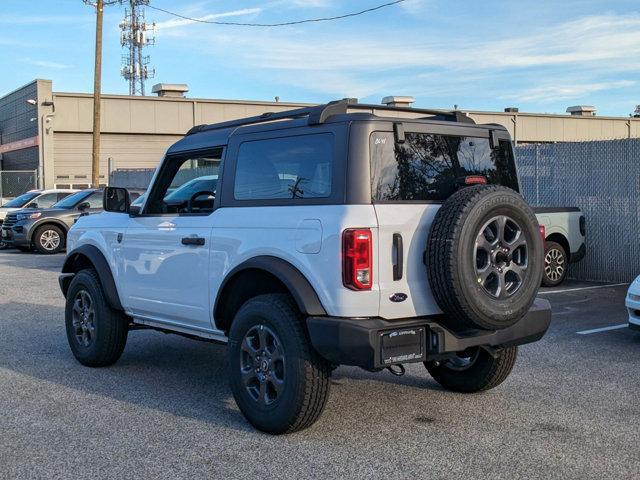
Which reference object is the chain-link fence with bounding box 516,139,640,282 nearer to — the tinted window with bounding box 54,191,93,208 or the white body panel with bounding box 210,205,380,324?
the white body panel with bounding box 210,205,380,324

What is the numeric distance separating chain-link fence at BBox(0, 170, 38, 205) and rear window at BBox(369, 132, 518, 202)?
98.9 ft

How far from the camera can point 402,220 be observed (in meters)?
4.74

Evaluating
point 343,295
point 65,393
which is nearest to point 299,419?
point 343,295

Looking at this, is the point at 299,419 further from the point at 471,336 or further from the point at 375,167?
the point at 375,167

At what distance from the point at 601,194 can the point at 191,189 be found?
9.03 metres

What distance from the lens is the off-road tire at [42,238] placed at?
64.0 ft

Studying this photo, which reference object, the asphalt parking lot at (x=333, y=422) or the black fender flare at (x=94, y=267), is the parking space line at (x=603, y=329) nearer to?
the asphalt parking lot at (x=333, y=422)

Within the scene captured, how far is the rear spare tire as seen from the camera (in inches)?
181

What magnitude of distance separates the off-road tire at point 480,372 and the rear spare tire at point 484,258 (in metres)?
0.90

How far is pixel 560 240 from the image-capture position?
41.8 ft

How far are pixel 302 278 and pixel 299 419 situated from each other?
89 cm

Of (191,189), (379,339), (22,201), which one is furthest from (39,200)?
(379,339)

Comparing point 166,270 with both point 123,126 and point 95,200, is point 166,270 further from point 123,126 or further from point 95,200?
point 123,126

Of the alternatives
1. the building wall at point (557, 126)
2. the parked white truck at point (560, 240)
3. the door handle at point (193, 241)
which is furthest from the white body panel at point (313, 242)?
the building wall at point (557, 126)
